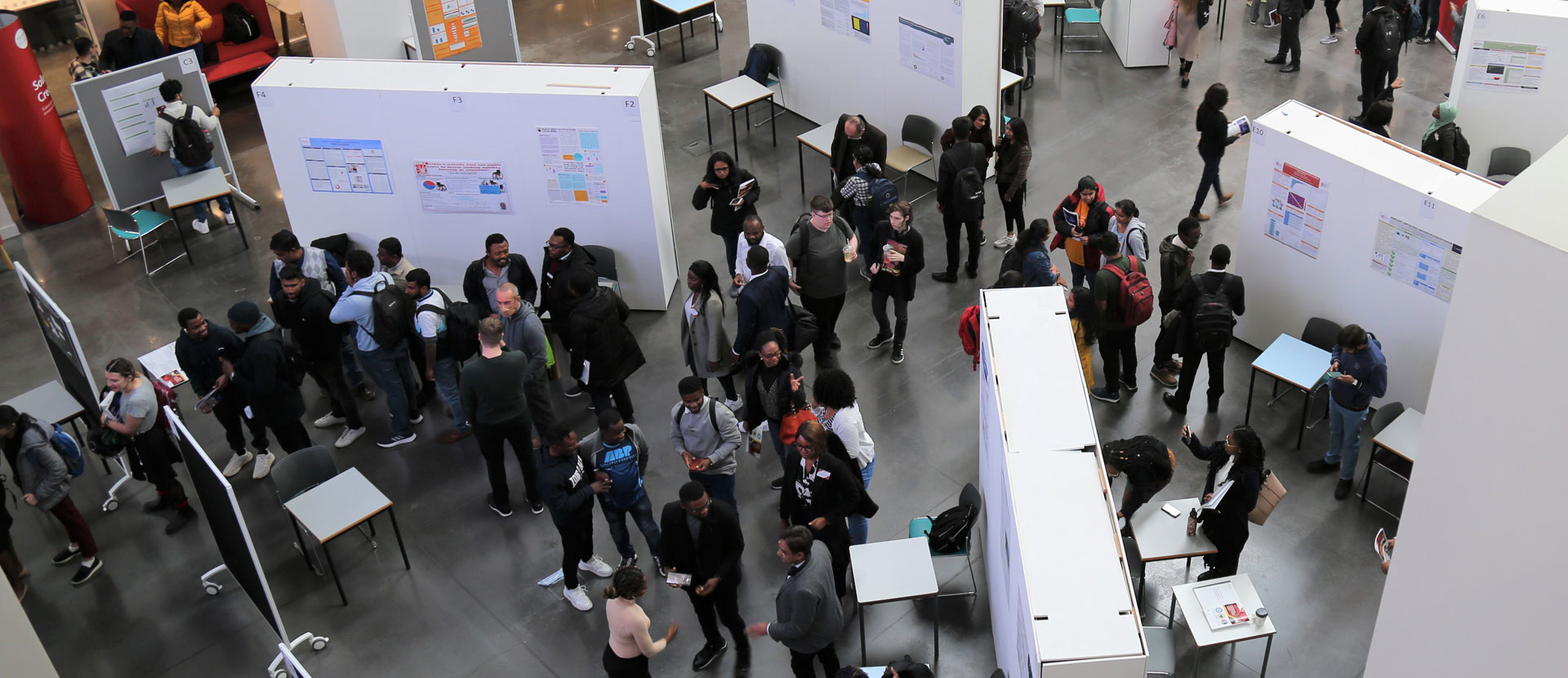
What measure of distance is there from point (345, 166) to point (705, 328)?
3482 millimetres

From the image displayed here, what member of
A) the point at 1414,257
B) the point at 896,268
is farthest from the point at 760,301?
the point at 1414,257

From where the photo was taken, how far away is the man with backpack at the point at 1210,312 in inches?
303

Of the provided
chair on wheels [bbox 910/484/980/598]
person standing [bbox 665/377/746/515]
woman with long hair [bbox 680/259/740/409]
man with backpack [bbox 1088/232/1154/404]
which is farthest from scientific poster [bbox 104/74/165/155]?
man with backpack [bbox 1088/232/1154/404]

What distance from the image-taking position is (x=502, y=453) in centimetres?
758

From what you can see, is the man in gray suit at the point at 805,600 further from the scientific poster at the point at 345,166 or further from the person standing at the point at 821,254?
the scientific poster at the point at 345,166

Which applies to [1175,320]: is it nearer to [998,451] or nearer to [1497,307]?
[998,451]

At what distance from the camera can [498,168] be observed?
29.8 ft

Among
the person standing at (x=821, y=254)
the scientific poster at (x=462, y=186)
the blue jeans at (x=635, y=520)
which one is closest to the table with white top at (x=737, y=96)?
the scientific poster at (x=462, y=186)

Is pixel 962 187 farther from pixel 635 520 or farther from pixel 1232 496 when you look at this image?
pixel 635 520

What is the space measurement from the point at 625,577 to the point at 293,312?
385 cm

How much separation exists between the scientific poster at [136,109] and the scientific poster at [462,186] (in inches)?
134

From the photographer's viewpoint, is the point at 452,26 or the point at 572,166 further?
the point at 452,26

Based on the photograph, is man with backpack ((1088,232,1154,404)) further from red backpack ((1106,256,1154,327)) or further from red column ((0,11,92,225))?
red column ((0,11,92,225))

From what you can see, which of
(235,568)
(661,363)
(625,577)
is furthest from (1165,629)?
(235,568)
